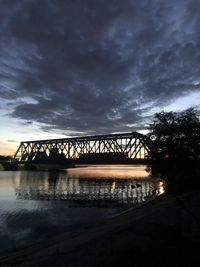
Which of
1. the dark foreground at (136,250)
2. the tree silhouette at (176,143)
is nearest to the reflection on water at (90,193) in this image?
the tree silhouette at (176,143)

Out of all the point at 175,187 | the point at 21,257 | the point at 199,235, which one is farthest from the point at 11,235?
the point at 175,187

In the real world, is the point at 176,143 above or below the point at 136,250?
above

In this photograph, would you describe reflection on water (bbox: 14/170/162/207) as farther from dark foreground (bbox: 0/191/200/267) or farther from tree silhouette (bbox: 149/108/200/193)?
dark foreground (bbox: 0/191/200/267)

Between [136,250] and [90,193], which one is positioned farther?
[90,193]

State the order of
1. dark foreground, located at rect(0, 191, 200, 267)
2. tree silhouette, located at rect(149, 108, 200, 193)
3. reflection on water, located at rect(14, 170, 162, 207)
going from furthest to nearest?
reflection on water, located at rect(14, 170, 162, 207) < tree silhouette, located at rect(149, 108, 200, 193) < dark foreground, located at rect(0, 191, 200, 267)

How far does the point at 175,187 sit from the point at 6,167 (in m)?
158

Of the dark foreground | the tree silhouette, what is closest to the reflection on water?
the tree silhouette

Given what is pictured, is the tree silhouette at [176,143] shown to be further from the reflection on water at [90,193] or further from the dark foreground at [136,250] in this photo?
the dark foreground at [136,250]

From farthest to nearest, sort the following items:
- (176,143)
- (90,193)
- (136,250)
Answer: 1. (90,193)
2. (176,143)
3. (136,250)

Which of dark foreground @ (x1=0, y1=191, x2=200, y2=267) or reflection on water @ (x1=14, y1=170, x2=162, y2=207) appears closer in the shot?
dark foreground @ (x1=0, y1=191, x2=200, y2=267)

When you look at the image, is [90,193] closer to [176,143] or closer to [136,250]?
[176,143]

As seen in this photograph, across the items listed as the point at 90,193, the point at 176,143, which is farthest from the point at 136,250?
the point at 90,193

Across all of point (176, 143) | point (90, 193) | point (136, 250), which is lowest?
point (136, 250)

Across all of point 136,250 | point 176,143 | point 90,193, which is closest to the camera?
point 136,250
